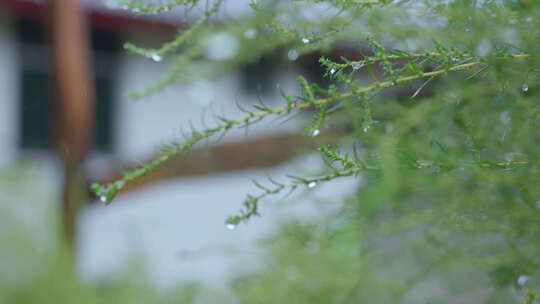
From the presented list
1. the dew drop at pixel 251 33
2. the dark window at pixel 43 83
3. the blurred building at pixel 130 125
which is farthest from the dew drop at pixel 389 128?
the dark window at pixel 43 83

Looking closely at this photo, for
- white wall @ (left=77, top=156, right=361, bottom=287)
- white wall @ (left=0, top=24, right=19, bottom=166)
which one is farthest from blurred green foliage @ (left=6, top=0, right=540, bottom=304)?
white wall @ (left=0, top=24, right=19, bottom=166)

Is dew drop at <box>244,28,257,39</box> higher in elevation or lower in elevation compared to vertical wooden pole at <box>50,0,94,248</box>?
higher

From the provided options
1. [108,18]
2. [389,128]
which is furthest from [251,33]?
[108,18]

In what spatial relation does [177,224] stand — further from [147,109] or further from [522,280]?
[522,280]

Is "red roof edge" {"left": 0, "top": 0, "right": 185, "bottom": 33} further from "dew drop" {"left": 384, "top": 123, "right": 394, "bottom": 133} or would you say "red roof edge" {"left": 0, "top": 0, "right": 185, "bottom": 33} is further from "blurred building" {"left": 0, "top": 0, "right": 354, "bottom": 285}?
"dew drop" {"left": 384, "top": 123, "right": 394, "bottom": 133}

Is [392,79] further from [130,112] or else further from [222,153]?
[130,112]

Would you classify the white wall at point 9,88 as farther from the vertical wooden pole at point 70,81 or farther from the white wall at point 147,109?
the vertical wooden pole at point 70,81

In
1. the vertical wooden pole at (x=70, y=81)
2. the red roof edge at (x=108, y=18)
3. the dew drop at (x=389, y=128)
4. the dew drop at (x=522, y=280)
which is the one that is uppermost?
the dew drop at (x=389, y=128)
